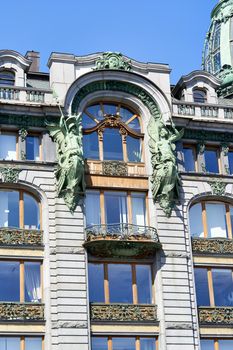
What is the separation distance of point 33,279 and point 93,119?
909 centimetres

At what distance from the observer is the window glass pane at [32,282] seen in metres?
42.2

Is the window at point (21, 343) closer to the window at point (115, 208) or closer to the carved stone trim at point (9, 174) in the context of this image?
the window at point (115, 208)

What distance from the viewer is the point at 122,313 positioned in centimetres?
4247

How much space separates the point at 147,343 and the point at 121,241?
16.1 feet

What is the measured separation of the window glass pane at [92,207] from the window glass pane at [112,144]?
7.56ft

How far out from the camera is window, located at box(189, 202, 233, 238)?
151 feet

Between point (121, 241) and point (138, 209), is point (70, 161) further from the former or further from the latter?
point (121, 241)

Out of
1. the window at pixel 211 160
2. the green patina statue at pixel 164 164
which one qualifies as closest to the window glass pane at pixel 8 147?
the green patina statue at pixel 164 164

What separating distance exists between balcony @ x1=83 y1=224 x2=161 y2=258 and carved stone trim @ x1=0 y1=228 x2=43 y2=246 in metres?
2.31

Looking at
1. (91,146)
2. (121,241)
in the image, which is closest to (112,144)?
(91,146)

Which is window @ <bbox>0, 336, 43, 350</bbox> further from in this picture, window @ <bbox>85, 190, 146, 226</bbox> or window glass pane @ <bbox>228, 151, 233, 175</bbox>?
window glass pane @ <bbox>228, 151, 233, 175</bbox>

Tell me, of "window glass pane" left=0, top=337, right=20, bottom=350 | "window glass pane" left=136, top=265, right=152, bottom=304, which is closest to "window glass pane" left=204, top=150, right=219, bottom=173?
"window glass pane" left=136, top=265, right=152, bottom=304

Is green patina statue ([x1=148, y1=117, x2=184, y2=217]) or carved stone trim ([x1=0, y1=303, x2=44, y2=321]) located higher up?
green patina statue ([x1=148, y1=117, x2=184, y2=217])

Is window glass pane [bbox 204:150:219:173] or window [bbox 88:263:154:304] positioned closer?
window [bbox 88:263:154:304]
